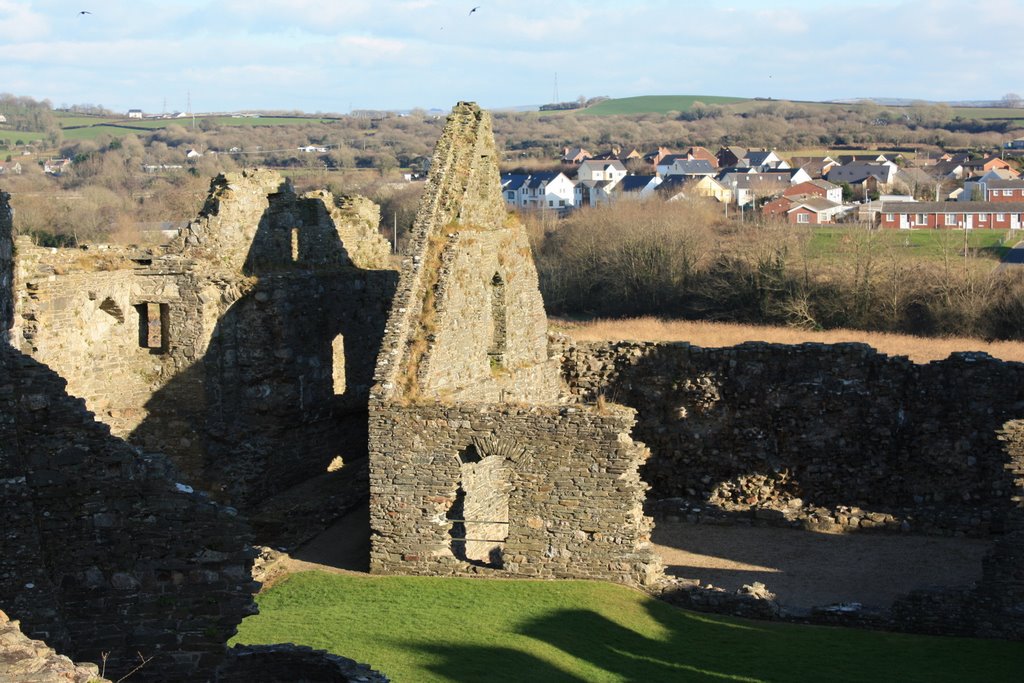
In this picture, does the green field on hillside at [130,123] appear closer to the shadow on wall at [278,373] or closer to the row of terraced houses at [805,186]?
the row of terraced houses at [805,186]

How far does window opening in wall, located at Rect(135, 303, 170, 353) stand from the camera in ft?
67.2

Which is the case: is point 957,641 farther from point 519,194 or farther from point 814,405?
point 519,194

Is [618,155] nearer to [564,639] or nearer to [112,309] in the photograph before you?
[112,309]

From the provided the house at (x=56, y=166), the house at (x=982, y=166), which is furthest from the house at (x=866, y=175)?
the house at (x=56, y=166)

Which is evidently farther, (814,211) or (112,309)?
(814,211)

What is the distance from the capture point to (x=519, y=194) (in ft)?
324

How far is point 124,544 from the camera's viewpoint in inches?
412

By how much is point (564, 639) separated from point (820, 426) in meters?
9.04

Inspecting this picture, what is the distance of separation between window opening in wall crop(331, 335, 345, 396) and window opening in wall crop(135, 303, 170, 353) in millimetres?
3168

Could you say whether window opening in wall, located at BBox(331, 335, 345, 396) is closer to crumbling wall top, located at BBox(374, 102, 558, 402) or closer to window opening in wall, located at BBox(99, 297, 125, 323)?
crumbling wall top, located at BBox(374, 102, 558, 402)

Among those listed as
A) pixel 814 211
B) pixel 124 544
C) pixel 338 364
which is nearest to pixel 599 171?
pixel 814 211

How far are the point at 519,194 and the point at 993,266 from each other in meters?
56.4

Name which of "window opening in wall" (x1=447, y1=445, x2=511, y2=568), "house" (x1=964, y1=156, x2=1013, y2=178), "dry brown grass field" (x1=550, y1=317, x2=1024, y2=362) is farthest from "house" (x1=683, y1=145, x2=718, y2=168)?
"window opening in wall" (x1=447, y1=445, x2=511, y2=568)

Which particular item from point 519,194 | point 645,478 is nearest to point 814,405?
point 645,478
